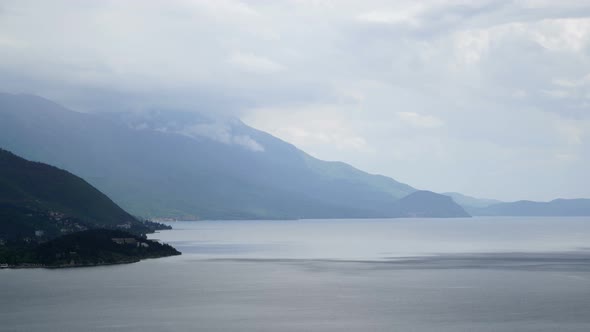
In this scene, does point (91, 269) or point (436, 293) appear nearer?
point (436, 293)

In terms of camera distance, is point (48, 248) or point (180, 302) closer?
point (180, 302)

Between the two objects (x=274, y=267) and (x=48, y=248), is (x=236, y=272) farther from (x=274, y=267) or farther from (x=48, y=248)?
(x=48, y=248)

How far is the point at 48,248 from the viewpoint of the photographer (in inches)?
7677

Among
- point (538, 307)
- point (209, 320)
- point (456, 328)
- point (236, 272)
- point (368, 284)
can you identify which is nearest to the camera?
point (456, 328)

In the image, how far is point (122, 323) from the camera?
103375 millimetres

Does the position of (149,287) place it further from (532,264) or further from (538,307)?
(532,264)

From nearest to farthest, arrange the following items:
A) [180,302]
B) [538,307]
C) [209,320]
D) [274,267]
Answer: [209,320] < [538,307] < [180,302] < [274,267]

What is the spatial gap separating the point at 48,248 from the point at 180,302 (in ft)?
271

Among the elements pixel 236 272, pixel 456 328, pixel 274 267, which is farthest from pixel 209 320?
pixel 274 267

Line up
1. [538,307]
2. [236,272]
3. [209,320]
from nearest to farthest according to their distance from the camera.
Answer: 1. [209,320]
2. [538,307]
3. [236,272]

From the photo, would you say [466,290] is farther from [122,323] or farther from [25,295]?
[25,295]

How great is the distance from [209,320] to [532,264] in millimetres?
108982

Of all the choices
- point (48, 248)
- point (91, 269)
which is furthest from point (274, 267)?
point (48, 248)

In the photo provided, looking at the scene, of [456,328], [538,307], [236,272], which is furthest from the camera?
[236,272]
